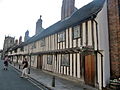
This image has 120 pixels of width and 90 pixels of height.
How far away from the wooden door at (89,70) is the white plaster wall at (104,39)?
3.75 feet

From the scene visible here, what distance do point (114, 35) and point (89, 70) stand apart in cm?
312

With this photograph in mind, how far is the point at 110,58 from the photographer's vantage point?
1095cm

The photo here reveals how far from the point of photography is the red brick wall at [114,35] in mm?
10266

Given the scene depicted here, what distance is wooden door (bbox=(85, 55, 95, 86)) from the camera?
11.6 metres

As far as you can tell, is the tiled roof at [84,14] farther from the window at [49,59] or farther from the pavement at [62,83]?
the pavement at [62,83]

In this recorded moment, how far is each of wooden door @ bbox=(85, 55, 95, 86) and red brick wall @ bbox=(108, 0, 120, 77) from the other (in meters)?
1.42

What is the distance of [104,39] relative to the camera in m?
11.1

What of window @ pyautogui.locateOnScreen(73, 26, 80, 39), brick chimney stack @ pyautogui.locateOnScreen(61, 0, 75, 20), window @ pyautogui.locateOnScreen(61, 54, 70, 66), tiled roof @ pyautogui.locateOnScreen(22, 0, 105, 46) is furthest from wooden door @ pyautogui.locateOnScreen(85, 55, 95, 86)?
brick chimney stack @ pyautogui.locateOnScreen(61, 0, 75, 20)

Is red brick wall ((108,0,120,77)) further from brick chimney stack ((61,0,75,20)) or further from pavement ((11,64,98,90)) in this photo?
brick chimney stack ((61,0,75,20))

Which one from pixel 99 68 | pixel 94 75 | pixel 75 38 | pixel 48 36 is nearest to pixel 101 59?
pixel 99 68

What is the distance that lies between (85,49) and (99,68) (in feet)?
5.02

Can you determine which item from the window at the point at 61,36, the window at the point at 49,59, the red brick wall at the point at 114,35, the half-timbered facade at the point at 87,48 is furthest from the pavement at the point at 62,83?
the window at the point at 61,36

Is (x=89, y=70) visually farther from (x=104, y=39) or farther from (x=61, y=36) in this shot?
(x=61, y=36)

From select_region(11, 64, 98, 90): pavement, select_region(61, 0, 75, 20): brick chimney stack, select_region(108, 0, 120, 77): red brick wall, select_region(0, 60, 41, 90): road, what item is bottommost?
select_region(0, 60, 41, 90): road
